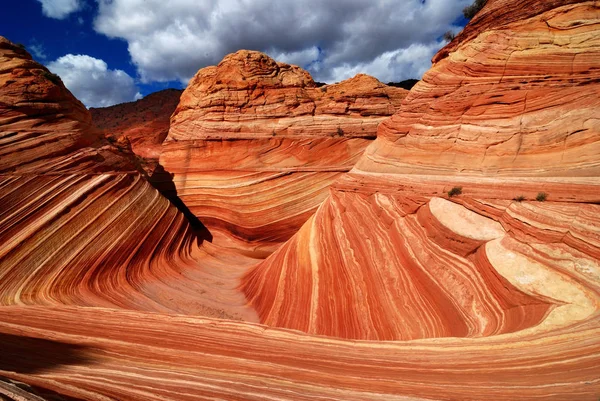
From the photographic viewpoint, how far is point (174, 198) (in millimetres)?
12102

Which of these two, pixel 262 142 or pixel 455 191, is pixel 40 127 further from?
pixel 455 191

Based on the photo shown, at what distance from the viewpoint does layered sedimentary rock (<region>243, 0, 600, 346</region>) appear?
3.73 m

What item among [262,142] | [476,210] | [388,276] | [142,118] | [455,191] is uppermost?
[142,118]

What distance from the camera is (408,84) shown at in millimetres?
20359

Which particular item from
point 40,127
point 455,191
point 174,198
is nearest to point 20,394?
point 455,191

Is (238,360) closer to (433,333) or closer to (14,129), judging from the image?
(433,333)

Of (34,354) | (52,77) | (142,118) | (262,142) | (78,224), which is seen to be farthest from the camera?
(142,118)

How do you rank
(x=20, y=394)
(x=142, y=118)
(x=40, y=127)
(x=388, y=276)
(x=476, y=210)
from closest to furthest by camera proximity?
(x=20, y=394)
(x=476, y=210)
(x=388, y=276)
(x=40, y=127)
(x=142, y=118)

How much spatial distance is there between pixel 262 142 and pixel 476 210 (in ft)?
26.5

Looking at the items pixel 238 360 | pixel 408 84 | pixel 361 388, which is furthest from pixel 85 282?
pixel 408 84

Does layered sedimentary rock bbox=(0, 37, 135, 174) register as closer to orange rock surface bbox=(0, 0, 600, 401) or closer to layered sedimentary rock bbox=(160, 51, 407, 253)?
orange rock surface bbox=(0, 0, 600, 401)

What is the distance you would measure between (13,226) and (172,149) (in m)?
6.61

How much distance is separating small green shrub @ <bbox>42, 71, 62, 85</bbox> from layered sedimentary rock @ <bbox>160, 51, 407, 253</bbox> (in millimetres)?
4145

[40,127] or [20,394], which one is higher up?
[40,127]
